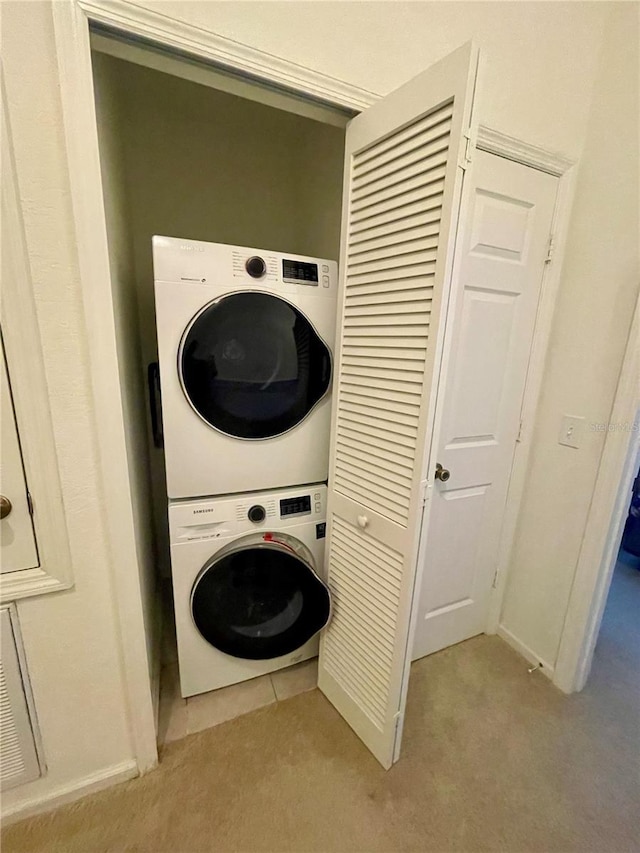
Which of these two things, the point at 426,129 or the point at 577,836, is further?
the point at 577,836

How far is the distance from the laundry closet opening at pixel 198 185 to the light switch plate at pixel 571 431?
1245 mm

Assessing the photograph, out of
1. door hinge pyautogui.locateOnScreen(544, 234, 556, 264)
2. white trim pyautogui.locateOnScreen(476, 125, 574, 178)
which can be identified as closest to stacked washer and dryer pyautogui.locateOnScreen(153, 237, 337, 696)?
white trim pyautogui.locateOnScreen(476, 125, 574, 178)

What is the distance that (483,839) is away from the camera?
1125 mm

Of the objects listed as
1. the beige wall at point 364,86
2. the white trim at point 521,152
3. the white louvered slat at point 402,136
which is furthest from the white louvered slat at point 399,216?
the white trim at point 521,152

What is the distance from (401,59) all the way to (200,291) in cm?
90

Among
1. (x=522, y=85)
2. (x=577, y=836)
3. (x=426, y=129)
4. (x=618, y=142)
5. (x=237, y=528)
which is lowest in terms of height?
Result: (x=577, y=836)

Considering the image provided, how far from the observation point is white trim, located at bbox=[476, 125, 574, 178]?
131cm

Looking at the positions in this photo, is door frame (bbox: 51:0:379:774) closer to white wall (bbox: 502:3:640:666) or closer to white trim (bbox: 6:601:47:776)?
white trim (bbox: 6:601:47:776)

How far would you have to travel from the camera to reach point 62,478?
0.98 meters

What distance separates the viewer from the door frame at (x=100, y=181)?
810 millimetres

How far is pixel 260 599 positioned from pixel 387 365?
3.25ft

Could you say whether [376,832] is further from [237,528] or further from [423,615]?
[237,528]

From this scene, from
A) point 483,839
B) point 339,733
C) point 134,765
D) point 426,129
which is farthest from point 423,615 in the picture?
point 426,129

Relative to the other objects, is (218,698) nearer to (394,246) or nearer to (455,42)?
(394,246)
